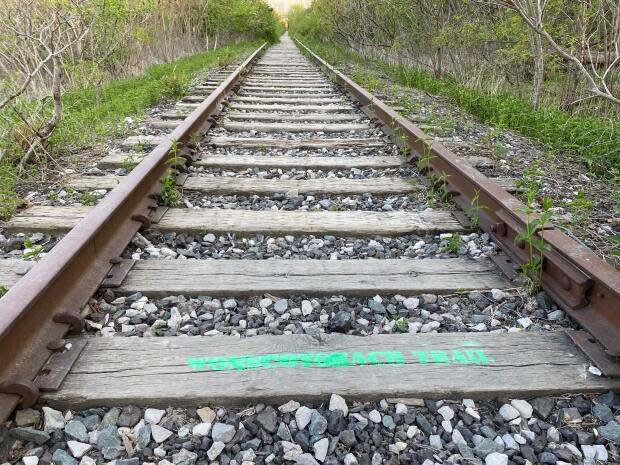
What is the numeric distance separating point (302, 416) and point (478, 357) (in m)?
0.62

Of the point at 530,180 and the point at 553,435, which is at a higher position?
the point at 530,180

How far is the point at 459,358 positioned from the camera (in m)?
1.65

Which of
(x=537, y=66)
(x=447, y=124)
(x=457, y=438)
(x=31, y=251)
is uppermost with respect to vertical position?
(x=537, y=66)

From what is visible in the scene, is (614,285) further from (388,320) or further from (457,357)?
(388,320)

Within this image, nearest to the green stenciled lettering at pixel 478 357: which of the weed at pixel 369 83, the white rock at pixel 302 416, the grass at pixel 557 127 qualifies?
the white rock at pixel 302 416

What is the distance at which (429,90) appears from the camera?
7938 mm

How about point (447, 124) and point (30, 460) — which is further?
point (447, 124)

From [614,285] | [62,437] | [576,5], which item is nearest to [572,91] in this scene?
[576,5]

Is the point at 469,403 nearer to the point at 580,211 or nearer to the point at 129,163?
the point at 580,211

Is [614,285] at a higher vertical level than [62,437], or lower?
higher

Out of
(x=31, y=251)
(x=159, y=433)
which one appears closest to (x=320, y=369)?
(x=159, y=433)

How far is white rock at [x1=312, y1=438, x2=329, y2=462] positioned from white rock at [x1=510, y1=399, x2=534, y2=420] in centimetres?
58

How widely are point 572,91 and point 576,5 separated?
1222mm

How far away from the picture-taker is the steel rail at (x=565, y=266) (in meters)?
1.67
